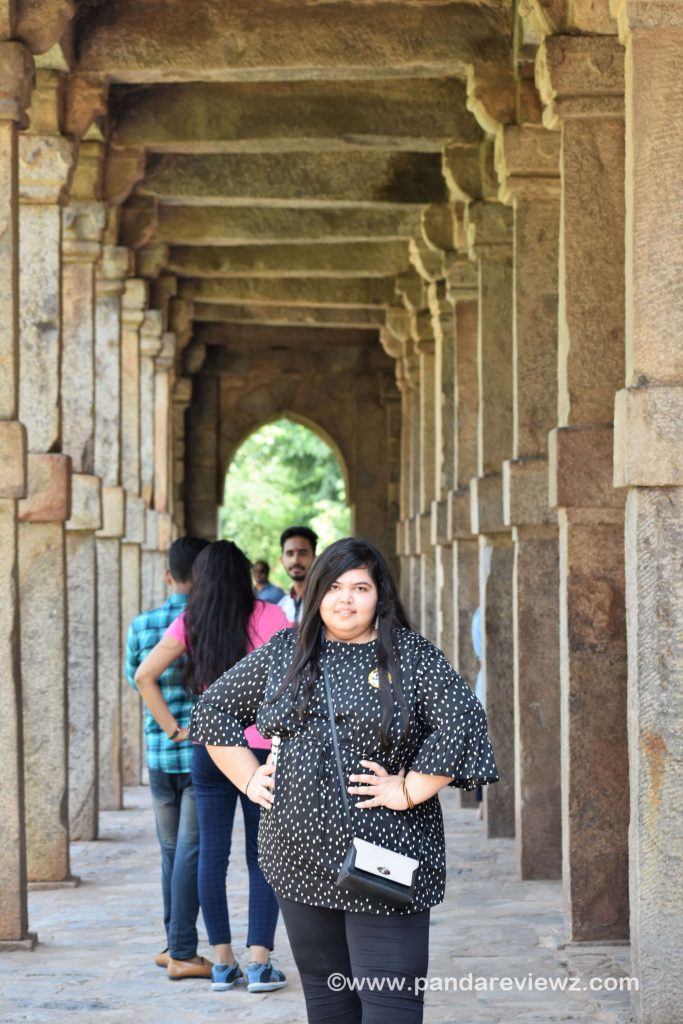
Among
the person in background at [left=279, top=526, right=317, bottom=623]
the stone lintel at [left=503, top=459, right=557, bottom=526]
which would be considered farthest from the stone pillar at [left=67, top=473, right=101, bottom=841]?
the stone lintel at [left=503, top=459, right=557, bottom=526]

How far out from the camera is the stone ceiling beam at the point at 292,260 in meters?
17.3

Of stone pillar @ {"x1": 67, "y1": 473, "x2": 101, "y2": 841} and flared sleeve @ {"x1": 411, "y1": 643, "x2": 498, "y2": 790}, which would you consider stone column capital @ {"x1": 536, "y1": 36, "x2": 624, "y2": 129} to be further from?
stone pillar @ {"x1": 67, "y1": 473, "x2": 101, "y2": 841}

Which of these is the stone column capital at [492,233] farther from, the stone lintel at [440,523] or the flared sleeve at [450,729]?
the flared sleeve at [450,729]

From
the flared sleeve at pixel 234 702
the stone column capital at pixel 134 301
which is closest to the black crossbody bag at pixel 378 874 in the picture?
the flared sleeve at pixel 234 702

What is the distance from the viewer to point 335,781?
407cm

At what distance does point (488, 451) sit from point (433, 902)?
673cm

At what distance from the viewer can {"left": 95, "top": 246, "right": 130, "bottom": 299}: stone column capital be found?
1333 centimetres

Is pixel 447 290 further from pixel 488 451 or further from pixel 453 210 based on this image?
pixel 488 451

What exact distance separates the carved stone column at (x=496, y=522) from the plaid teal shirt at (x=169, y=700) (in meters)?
3.83

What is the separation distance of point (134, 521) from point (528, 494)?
6.98 metres

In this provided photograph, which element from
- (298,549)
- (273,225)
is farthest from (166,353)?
(298,549)

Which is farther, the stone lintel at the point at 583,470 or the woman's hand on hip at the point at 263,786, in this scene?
the stone lintel at the point at 583,470

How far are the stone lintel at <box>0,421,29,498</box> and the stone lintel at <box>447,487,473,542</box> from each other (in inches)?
219

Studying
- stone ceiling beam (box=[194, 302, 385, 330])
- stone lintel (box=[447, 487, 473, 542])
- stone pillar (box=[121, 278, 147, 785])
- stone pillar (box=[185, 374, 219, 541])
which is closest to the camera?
stone lintel (box=[447, 487, 473, 542])
